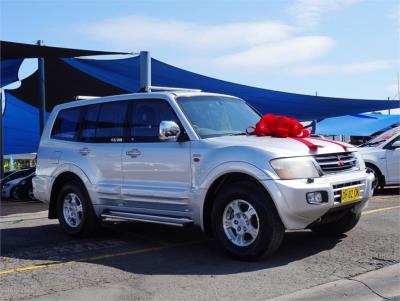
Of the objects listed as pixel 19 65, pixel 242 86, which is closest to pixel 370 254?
pixel 242 86

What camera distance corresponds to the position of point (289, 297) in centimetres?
488

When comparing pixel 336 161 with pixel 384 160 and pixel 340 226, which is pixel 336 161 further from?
pixel 384 160

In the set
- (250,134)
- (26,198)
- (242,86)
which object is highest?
(242,86)

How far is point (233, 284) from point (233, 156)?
4.96 ft

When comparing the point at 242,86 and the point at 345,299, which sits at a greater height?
the point at 242,86

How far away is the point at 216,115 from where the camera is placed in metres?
7.20

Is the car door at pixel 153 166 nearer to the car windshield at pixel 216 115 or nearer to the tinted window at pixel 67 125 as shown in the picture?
the car windshield at pixel 216 115

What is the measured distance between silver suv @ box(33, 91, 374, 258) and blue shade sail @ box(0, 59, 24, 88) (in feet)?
25.8

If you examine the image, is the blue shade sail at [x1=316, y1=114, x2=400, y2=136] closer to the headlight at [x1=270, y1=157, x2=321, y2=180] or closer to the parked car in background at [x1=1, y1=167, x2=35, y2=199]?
the parked car in background at [x1=1, y1=167, x2=35, y2=199]

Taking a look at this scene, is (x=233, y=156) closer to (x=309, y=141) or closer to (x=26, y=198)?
(x=309, y=141)

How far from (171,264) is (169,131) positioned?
1.61 meters

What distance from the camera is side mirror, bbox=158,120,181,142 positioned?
662cm

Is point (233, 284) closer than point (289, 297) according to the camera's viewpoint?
No

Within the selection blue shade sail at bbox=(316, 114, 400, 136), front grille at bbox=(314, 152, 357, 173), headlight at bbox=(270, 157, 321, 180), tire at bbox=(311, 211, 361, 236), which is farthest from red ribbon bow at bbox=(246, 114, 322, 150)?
blue shade sail at bbox=(316, 114, 400, 136)
